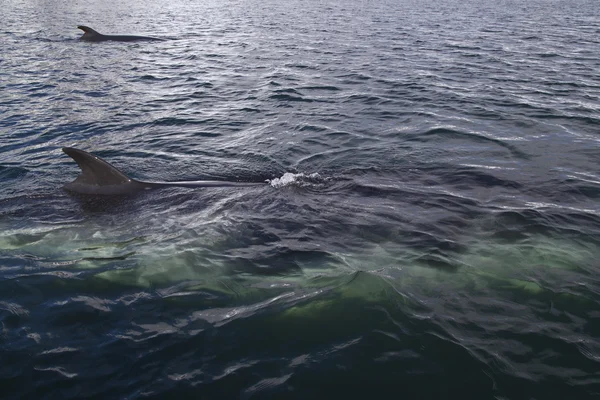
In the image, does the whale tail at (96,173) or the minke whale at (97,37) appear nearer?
the whale tail at (96,173)

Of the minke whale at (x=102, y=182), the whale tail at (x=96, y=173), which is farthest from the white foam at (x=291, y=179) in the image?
the whale tail at (x=96, y=173)

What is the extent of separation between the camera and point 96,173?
385 inches

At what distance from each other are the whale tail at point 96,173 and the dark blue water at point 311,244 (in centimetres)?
45

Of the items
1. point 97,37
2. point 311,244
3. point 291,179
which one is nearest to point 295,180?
point 291,179

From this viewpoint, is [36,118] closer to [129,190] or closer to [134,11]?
[129,190]

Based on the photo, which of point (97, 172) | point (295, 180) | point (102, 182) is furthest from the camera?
point (295, 180)

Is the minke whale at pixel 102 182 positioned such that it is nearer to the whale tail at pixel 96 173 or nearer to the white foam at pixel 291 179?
the whale tail at pixel 96 173

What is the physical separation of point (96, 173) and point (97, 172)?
0.14 ft

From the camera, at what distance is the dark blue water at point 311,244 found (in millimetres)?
5328

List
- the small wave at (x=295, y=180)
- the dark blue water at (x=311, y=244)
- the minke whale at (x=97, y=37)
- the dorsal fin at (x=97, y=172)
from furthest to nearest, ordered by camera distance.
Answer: the minke whale at (x=97, y=37), the small wave at (x=295, y=180), the dorsal fin at (x=97, y=172), the dark blue water at (x=311, y=244)

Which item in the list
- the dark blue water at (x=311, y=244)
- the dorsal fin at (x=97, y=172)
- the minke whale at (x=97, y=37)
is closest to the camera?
the dark blue water at (x=311, y=244)

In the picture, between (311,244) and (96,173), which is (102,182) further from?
(311,244)

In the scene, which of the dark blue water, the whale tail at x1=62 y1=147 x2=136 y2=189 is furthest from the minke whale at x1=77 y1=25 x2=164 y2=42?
the whale tail at x1=62 y1=147 x2=136 y2=189

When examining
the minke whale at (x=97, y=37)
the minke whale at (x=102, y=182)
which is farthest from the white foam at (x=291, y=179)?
the minke whale at (x=97, y=37)
